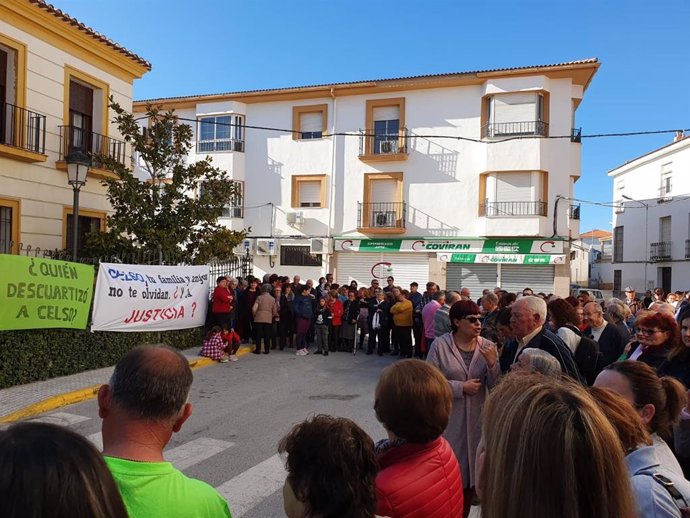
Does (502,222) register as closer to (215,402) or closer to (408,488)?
(215,402)

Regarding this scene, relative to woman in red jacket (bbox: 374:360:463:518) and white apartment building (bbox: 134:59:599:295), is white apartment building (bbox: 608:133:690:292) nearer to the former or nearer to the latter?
white apartment building (bbox: 134:59:599:295)

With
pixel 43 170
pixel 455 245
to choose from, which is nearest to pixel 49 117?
pixel 43 170

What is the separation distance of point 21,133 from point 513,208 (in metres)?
18.1

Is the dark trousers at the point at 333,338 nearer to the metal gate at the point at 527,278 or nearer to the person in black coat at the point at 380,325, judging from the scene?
the person in black coat at the point at 380,325

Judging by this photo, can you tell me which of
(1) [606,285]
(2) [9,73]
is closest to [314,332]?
(2) [9,73]

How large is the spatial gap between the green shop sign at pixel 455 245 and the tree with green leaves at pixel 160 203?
1203cm

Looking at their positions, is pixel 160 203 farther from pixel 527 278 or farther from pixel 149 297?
pixel 527 278

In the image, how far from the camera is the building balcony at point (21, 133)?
11773mm

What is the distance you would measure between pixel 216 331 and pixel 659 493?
10.8 metres

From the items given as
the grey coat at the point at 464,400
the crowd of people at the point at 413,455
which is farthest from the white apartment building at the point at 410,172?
the crowd of people at the point at 413,455

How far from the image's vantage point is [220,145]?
85.3 feet

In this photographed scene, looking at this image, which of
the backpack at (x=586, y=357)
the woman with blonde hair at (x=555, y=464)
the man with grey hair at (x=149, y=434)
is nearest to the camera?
the woman with blonde hair at (x=555, y=464)

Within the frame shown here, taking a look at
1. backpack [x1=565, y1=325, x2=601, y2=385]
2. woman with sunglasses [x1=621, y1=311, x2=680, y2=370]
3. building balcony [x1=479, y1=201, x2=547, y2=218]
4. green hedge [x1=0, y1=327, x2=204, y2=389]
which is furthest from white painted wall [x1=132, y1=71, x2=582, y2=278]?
woman with sunglasses [x1=621, y1=311, x2=680, y2=370]

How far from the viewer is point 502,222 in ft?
73.6
